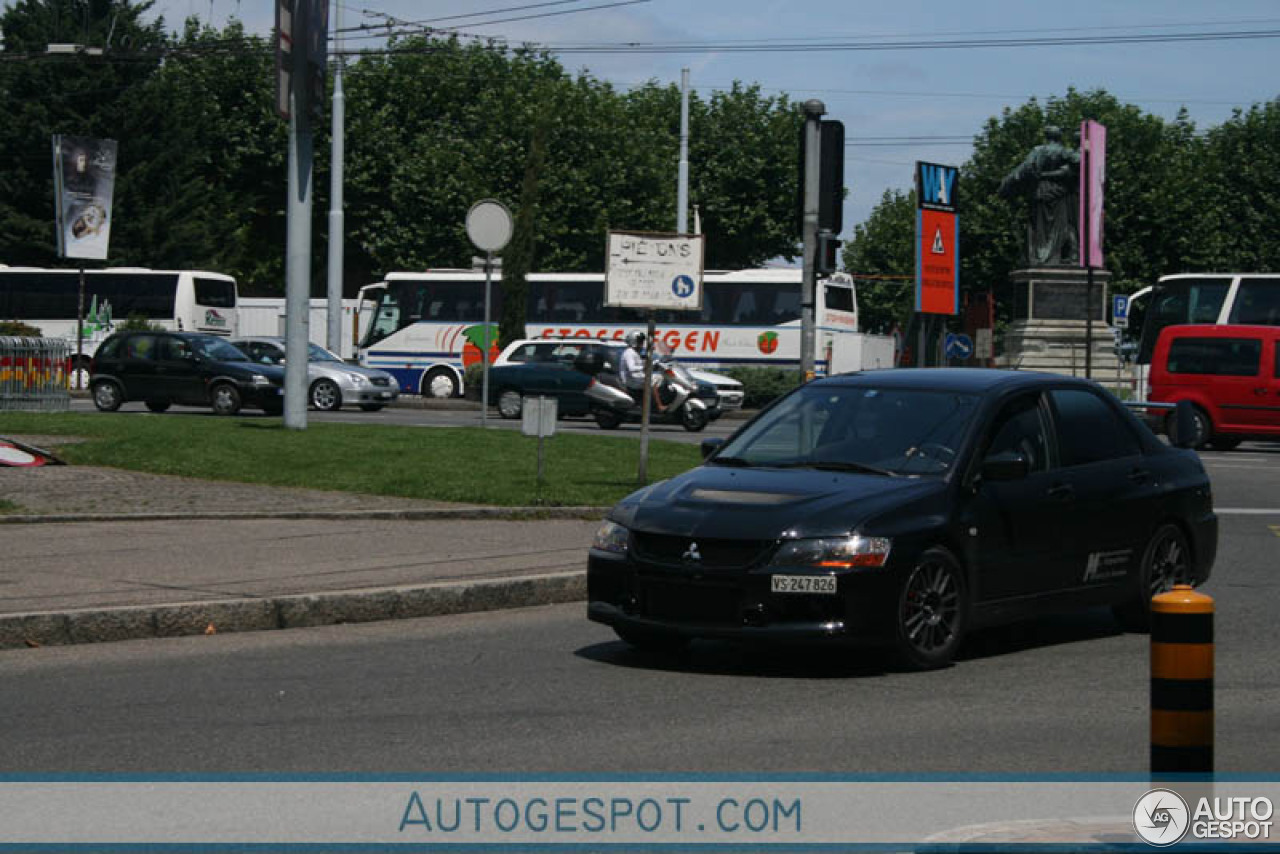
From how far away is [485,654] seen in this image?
Result: 362 inches

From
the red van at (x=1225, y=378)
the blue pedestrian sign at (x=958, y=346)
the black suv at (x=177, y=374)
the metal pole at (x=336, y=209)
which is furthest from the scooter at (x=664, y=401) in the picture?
the blue pedestrian sign at (x=958, y=346)

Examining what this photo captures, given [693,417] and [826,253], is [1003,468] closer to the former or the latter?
[826,253]

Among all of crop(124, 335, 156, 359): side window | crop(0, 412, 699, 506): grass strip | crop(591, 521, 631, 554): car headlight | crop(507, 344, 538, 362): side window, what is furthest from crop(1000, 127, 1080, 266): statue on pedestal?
crop(591, 521, 631, 554): car headlight

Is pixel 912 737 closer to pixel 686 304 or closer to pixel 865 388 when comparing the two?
pixel 865 388

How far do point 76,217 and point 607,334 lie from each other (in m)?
15.3

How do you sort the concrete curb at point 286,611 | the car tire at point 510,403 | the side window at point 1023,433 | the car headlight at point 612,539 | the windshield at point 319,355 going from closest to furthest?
the car headlight at point 612,539 < the concrete curb at point 286,611 < the side window at point 1023,433 < the car tire at point 510,403 < the windshield at point 319,355

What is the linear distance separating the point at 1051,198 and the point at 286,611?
36.3m

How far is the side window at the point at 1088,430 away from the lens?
9773 mm

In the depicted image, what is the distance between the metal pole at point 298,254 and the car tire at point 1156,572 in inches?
553

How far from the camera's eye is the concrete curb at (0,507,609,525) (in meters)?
13.6

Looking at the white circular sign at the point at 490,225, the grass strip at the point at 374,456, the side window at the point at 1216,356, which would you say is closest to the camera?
the grass strip at the point at 374,456

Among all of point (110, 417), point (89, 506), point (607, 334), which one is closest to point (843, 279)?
point (607, 334)

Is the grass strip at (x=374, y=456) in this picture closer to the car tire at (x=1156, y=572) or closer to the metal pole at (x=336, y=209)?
the car tire at (x=1156, y=572)

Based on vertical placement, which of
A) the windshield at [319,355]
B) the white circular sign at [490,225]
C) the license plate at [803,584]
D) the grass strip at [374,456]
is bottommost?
the grass strip at [374,456]
